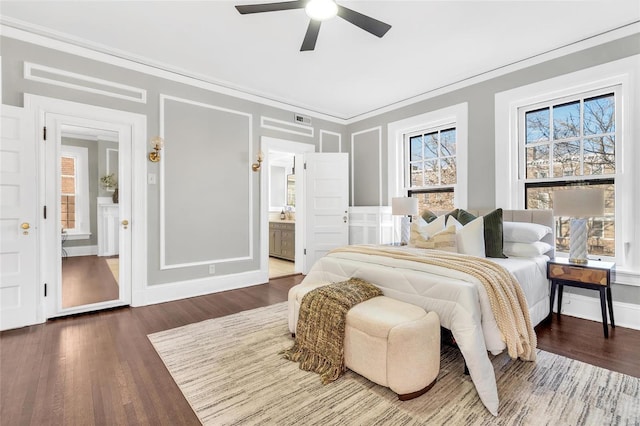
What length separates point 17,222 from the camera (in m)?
2.82

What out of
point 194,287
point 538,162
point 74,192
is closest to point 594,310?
point 538,162

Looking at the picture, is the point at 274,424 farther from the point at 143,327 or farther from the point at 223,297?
the point at 223,297

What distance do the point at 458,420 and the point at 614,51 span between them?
142 inches

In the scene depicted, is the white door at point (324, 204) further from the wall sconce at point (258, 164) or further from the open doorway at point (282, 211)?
the wall sconce at point (258, 164)

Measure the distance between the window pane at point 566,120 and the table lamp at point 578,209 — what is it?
3.12 feet

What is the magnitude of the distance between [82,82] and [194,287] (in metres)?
2.58

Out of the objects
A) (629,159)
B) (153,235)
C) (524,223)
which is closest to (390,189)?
(524,223)

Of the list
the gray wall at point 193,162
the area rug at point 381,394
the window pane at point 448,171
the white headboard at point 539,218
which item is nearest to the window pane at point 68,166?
the gray wall at point 193,162

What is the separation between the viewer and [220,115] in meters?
4.09

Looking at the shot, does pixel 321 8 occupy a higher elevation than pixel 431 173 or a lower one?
higher

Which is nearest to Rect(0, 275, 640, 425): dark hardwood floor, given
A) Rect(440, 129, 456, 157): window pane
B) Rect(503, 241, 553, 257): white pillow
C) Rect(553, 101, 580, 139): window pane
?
Rect(503, 241, 553, 257): white pillow

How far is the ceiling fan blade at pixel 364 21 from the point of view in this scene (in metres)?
2.22

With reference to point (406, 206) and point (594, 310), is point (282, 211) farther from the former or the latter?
point (594, 310)

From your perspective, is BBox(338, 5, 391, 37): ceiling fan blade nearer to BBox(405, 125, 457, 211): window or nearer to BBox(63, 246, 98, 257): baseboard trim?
BBox(405, 125, 457, 211): window
